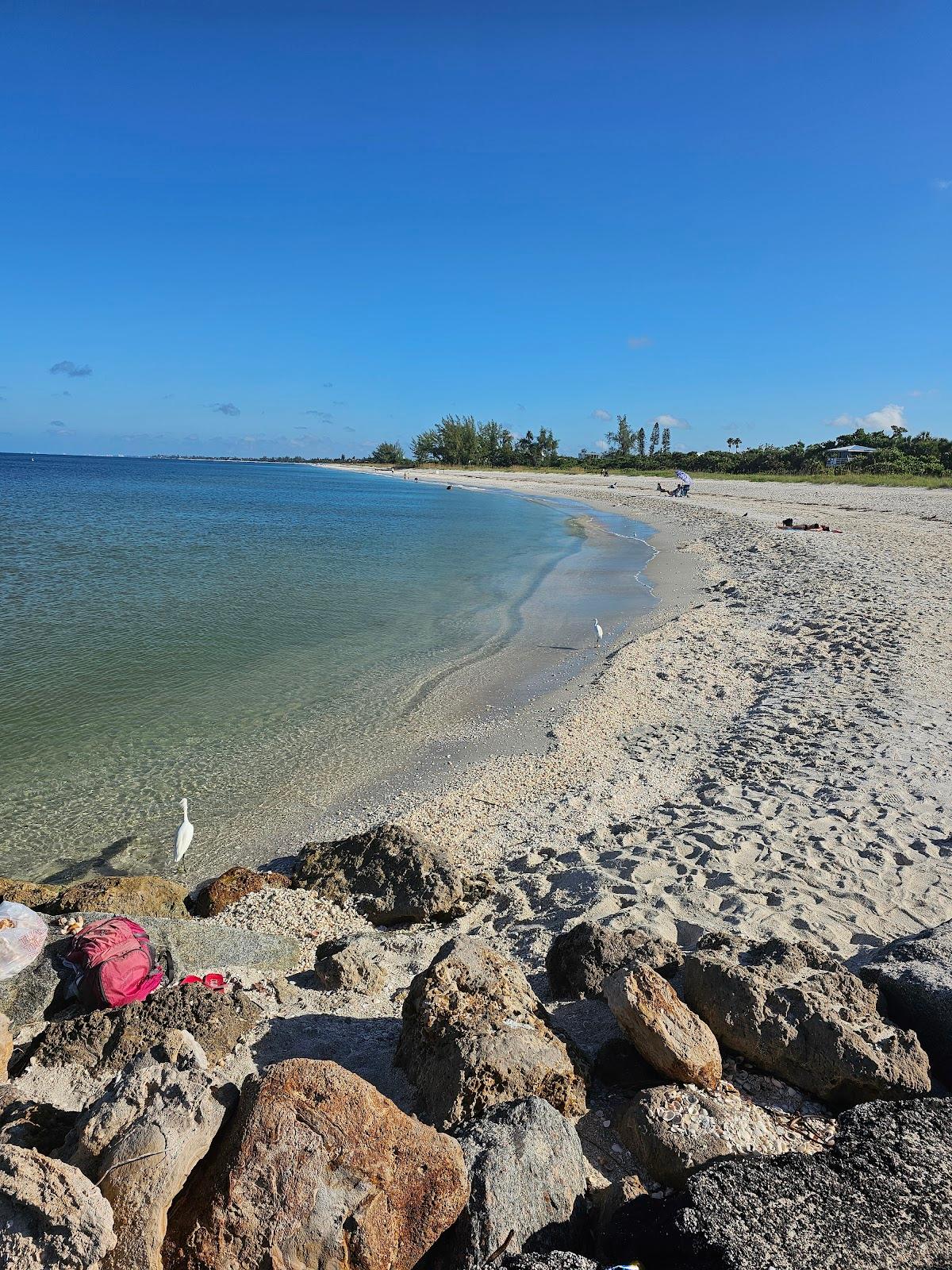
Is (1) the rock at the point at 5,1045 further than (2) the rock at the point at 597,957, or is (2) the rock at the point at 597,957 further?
(2) the rock at the point at 597,957

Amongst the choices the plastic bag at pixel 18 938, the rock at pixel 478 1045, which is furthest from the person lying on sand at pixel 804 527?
the plastic bag at pixel 18 938

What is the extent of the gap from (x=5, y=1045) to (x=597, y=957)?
3007 mm

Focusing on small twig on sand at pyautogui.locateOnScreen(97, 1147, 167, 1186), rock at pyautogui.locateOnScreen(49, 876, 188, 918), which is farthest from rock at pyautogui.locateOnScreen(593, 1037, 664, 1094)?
rock at pyautogui.locateOnScreen(49, 876, 188, 918)

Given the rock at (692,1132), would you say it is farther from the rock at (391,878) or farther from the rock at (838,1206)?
the rock at (391,878)

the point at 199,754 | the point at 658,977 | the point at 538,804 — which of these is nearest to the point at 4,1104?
the point at 658,977

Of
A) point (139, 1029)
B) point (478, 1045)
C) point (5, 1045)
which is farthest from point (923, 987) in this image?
point (5, 1045)

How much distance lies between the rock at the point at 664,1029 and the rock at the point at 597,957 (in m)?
0.74

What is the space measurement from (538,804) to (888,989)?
12.7 feet

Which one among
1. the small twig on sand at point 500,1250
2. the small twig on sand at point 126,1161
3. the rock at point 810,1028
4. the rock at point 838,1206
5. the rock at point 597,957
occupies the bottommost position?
the rock at point 597,957

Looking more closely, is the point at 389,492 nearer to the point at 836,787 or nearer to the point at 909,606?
the point at 909,606

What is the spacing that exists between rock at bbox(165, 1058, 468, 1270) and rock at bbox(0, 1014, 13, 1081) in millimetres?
1477

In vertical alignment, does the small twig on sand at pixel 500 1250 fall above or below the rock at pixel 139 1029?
above

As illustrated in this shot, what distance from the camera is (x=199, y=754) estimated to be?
8.76 metres

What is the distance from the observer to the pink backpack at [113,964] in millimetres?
3924
